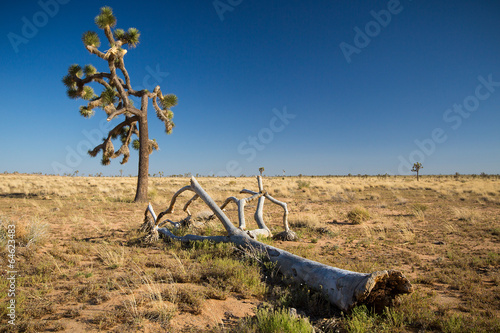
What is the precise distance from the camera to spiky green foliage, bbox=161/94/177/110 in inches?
703

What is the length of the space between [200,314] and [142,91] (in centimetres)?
1596

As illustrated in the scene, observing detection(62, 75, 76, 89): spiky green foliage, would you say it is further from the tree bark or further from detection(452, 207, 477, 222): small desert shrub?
detection(452, 207, 477, 222): small desert shrub

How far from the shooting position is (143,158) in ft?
50.3

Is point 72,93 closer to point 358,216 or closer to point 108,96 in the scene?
point 108,96

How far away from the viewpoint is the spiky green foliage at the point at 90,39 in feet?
43.5

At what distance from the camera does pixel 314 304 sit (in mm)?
3367

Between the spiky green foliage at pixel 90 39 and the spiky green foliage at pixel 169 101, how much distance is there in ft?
16.9

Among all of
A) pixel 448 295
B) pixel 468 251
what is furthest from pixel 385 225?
pixel 448 295

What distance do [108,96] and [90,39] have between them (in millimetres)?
3133

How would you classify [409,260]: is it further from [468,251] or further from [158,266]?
[158,266]

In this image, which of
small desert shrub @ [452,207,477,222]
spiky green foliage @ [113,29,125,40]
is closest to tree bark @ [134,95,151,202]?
spiky green foliage @ [113,29,125,40]

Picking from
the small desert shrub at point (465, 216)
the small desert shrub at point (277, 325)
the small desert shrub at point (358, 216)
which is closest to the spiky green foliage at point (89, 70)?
the small desert shrub at point (358, 216)

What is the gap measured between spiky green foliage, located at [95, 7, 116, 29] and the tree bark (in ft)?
14.7

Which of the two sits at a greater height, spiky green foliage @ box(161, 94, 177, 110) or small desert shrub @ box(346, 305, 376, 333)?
spiky green foliage @ box(161, 94, 177, 110)
